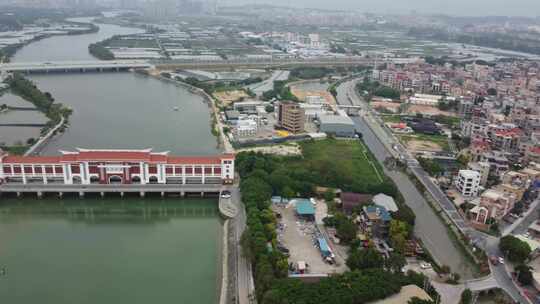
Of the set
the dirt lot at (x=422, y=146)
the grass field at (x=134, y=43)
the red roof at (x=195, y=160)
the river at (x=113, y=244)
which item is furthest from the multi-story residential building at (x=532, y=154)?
the grass field at (x=134, y=43)

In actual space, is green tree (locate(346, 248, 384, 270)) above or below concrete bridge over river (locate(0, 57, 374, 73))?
below

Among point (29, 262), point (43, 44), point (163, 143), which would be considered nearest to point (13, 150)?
point (163, 143)

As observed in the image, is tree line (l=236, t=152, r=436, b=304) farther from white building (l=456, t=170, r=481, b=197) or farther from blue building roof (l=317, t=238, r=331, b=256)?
white building (l=456, t=170, r=481, b=197)

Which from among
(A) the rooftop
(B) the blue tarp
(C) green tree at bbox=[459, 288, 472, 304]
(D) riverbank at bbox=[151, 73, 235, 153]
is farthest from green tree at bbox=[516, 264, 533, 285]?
(A) the rooftop

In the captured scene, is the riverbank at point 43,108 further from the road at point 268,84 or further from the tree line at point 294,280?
the road at point 268,84

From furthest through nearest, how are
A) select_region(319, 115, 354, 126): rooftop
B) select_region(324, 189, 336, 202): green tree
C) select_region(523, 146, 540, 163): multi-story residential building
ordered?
1. select_region(319, 115, 354, 126): rooftop
2. select_region(523, 146, 540, 163): multi-story residential building
3. select_region(324, 189, 336, 202): green tree
